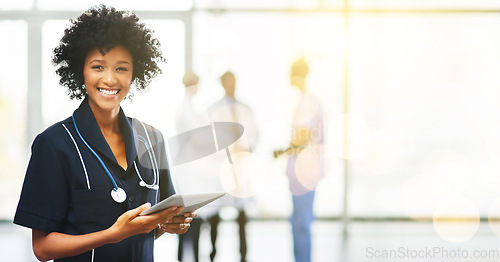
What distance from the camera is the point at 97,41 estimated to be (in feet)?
3.46

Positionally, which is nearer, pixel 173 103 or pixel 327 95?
pixel 173 103

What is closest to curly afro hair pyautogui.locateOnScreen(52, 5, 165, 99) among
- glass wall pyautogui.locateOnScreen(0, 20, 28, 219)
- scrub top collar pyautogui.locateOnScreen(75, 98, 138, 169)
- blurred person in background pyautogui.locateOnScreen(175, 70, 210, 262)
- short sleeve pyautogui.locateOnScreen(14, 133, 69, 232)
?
scrub top collar pyautogui.locateOnScreen(75, 98, 138, 169)

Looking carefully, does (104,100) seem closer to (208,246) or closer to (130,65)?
(130,65)

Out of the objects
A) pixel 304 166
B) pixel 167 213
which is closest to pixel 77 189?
pixel 167 213

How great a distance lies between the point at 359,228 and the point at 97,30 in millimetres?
4009

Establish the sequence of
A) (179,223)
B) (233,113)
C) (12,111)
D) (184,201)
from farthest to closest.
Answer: (12,111) < (233,113) < (179,223) < (184,201)

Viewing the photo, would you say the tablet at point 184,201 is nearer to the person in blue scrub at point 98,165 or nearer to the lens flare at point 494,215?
the person in blue scrub at point 98,165

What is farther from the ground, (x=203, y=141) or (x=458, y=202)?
(x=203, y=141)

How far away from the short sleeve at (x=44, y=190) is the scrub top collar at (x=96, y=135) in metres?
0.08

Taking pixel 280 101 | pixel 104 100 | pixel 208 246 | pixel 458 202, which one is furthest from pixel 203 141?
pixel 458 202

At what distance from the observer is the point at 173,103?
441cm

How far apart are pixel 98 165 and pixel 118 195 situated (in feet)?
0.26

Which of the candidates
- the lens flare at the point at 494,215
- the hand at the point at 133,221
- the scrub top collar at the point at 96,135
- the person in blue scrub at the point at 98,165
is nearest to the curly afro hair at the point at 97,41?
the person in blue scrub at the point at 98,165

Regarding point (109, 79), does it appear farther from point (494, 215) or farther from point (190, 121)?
point (494, 215)
